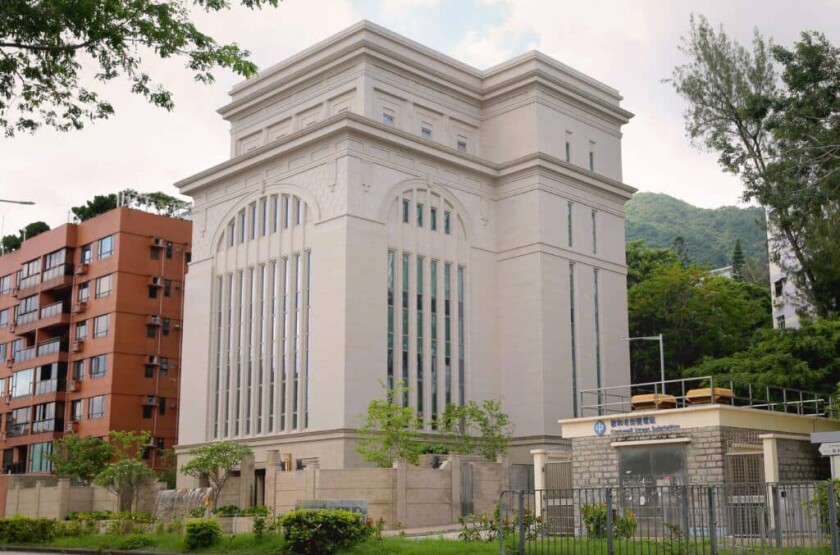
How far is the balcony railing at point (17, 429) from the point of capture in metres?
69.7

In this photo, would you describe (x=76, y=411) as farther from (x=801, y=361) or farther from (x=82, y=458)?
(x=801, y=361)

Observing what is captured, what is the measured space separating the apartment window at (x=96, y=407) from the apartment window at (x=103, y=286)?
6.54m

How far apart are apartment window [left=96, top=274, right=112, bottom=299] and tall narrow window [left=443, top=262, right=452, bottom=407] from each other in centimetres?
2398

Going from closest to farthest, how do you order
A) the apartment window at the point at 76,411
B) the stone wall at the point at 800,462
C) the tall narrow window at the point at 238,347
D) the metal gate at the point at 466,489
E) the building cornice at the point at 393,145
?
the stone wall at the point at 800,462, the metal gate at the point at 466,489, the building cornice at the point at 393,145, the tall narrow window at the point at 238,347, the apartment window at the point at 76,411

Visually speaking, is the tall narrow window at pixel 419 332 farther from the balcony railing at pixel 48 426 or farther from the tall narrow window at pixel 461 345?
the balcony railing at pixel 48 426

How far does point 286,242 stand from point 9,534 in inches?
781

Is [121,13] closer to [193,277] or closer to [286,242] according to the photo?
[286,242]

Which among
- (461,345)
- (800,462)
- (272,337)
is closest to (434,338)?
(461,345)

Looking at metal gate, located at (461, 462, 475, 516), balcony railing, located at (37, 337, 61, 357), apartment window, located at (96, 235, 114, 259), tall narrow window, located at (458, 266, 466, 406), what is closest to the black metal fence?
metal gate, located at (461, 462, 475, 516)

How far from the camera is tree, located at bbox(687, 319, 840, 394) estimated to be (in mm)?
46125

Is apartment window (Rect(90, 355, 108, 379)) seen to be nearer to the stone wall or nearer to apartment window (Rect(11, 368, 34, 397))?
apartment window (Rect(11, 368, 34, 397))

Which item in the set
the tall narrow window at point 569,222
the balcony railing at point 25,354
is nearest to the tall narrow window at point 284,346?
the tall narrow window at point 569,222

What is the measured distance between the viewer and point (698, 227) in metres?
144

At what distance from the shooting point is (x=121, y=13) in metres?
20.8
